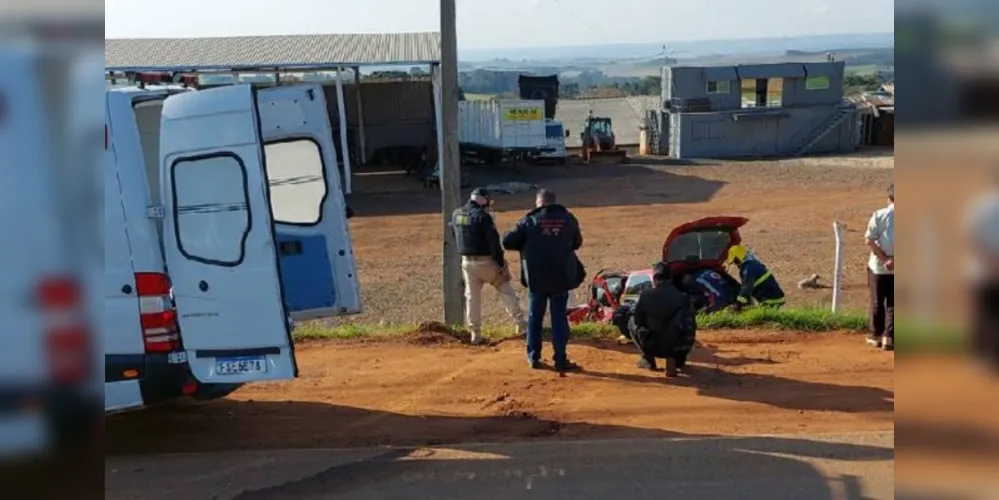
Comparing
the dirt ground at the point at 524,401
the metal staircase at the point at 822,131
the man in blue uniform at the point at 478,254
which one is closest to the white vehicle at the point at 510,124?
the metal staircase at the point at 822,131

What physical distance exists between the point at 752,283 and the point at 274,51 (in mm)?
28703

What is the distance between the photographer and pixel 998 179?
223 cm

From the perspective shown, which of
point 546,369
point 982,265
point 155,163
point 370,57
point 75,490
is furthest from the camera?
point 370,57

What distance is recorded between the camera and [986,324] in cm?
250

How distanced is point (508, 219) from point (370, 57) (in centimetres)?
998

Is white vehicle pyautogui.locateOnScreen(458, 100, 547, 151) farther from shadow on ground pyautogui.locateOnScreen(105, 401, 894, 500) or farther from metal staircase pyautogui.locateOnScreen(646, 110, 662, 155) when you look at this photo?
shadow on ground pyautogui.locateOnScreen(105, 401, 894, 500)

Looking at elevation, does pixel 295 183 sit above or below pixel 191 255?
above

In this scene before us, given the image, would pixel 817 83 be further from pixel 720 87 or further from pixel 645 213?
pixel 645 213

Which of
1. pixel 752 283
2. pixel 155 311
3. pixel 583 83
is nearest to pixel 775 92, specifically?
pixel 752 283

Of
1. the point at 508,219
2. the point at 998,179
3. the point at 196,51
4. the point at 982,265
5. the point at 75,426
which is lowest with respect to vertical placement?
the point at 508,219

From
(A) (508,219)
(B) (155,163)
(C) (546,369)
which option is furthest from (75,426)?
(A) (508,219)

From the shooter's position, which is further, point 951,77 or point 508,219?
point 508,219

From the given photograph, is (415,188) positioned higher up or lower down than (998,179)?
lower down

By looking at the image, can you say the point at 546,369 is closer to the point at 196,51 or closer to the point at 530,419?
the point at 530,419
